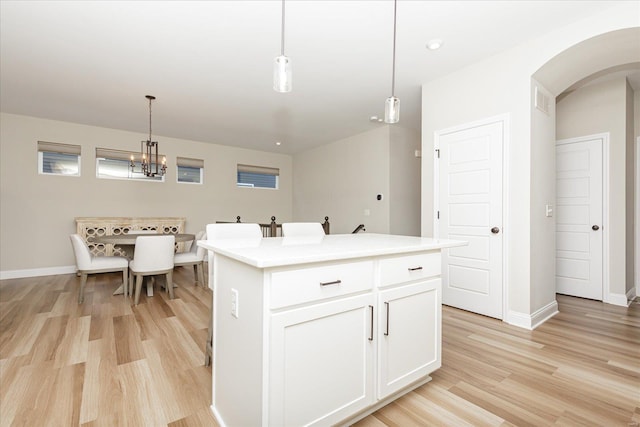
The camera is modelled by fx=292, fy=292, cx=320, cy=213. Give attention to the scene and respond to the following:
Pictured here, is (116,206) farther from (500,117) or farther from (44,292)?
(500,117)

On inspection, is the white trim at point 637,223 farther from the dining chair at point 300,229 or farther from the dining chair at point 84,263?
the dining chair at point 84,263

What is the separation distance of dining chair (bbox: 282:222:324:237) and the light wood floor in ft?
3.87

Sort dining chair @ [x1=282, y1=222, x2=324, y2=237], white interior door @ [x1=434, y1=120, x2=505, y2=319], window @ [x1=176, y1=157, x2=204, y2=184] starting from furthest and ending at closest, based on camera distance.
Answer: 1. window @ [x1=176, y1=157, x2=204, y2=184]
2. white interior door @ [x1=434, y1=120, x2=505, y2=319]
3. dining chair @ [x1=282, y1=222, x2=324, y2=237]

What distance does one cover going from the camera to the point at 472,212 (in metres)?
3.16

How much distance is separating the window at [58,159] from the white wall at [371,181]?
4.71 meters

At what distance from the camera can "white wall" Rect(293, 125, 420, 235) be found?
542cm

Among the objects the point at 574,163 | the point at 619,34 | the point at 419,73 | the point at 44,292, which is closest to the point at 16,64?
the point at 44,292

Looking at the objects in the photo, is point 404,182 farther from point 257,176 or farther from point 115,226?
point 115,226

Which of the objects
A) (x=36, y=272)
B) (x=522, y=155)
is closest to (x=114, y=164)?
(x=36, y=272)

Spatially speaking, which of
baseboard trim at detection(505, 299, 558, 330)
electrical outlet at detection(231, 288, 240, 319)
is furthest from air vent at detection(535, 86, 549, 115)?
electrical outlet at detection(231, 288, 240, 319)

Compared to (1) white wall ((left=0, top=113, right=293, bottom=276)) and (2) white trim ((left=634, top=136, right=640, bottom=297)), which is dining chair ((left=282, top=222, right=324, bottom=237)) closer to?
(2) white trim ((left=634, top=136, right=640, bottom=297))

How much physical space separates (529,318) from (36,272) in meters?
7.18

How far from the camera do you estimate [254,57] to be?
10.00 ft

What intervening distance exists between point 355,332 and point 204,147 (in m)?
6.22
